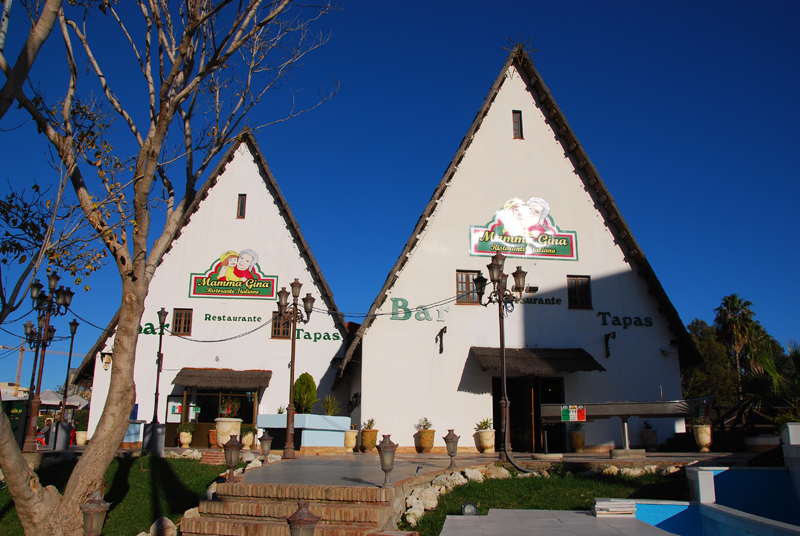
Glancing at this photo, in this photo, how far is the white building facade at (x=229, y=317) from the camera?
2245 cm

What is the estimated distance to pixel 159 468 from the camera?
14273 millimetres

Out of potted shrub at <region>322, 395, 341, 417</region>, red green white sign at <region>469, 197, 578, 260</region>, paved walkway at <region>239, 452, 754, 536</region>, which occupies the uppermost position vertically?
red green white sign at <region>469, 197, 578, 260</region>

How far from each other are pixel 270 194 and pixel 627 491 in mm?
18195

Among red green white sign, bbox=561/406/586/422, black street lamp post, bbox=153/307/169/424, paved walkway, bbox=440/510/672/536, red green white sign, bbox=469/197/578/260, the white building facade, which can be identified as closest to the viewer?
paved walkway, bbox=440/510/672/536

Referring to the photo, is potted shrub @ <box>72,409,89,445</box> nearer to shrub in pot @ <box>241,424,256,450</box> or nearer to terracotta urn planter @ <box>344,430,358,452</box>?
shrub in pot @ <box>241,424,256,450</box>

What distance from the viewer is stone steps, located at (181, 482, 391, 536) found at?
26.8ft

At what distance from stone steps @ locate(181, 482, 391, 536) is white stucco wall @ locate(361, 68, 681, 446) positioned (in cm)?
1006

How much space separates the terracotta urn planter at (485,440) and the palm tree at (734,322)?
32154 millimetres

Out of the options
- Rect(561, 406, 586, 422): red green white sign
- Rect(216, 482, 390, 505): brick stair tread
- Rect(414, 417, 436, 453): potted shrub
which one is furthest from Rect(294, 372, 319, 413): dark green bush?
Rect(216, 482, 390, 505): brick stair tread

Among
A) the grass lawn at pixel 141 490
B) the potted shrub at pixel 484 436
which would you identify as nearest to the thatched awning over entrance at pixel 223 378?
the grass lawn at pixel 141 490

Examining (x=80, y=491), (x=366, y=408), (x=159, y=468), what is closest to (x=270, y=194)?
(x=366, y=408)

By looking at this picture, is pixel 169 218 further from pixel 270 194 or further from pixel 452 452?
pixel 270 194

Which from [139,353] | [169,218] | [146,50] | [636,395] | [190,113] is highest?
[146,50]

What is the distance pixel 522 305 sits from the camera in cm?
2064
